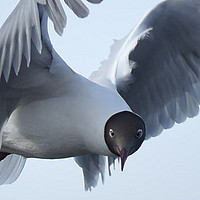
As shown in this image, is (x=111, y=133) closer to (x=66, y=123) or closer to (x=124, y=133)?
(x=124, y=133)

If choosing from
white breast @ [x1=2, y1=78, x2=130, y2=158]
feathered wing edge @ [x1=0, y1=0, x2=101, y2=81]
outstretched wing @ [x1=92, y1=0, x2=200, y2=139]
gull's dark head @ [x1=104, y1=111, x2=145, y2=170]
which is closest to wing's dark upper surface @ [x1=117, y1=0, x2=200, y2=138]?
outstretched wing @ [x1=92, y1=0, x2=200, y2=139]

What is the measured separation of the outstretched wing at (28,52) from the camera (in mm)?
3377

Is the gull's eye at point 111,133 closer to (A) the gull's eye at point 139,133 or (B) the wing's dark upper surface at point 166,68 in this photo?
(A) the gull's eye at point 139,133

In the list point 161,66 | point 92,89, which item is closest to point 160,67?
point 161,66

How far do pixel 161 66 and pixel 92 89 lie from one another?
915 mm

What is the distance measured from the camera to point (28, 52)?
352cm

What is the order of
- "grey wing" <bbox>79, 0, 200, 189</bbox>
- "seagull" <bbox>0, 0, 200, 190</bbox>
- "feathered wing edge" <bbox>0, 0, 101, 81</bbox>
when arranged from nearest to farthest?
"feathered wing edge" <bbox>0, 0, 101, 81</bbox> → "seagull" <bbox>0, 0, 200, 190</bbox> → "grey wing" <bbox>79, 0, 200, 189</bbox>

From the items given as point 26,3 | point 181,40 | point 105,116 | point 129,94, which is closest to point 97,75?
point 129,94

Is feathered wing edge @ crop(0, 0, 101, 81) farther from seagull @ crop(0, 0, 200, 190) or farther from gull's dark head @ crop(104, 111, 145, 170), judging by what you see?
gull's dark head @ crop(104, 111, 145, 170)

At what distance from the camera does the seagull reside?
140 inches

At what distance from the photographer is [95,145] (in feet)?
12.4

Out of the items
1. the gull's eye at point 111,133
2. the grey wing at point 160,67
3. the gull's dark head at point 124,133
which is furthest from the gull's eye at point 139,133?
the grey wing at point 160,67

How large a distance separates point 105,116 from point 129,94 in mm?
993

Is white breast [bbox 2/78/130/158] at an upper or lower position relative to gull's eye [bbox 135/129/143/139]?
lower
